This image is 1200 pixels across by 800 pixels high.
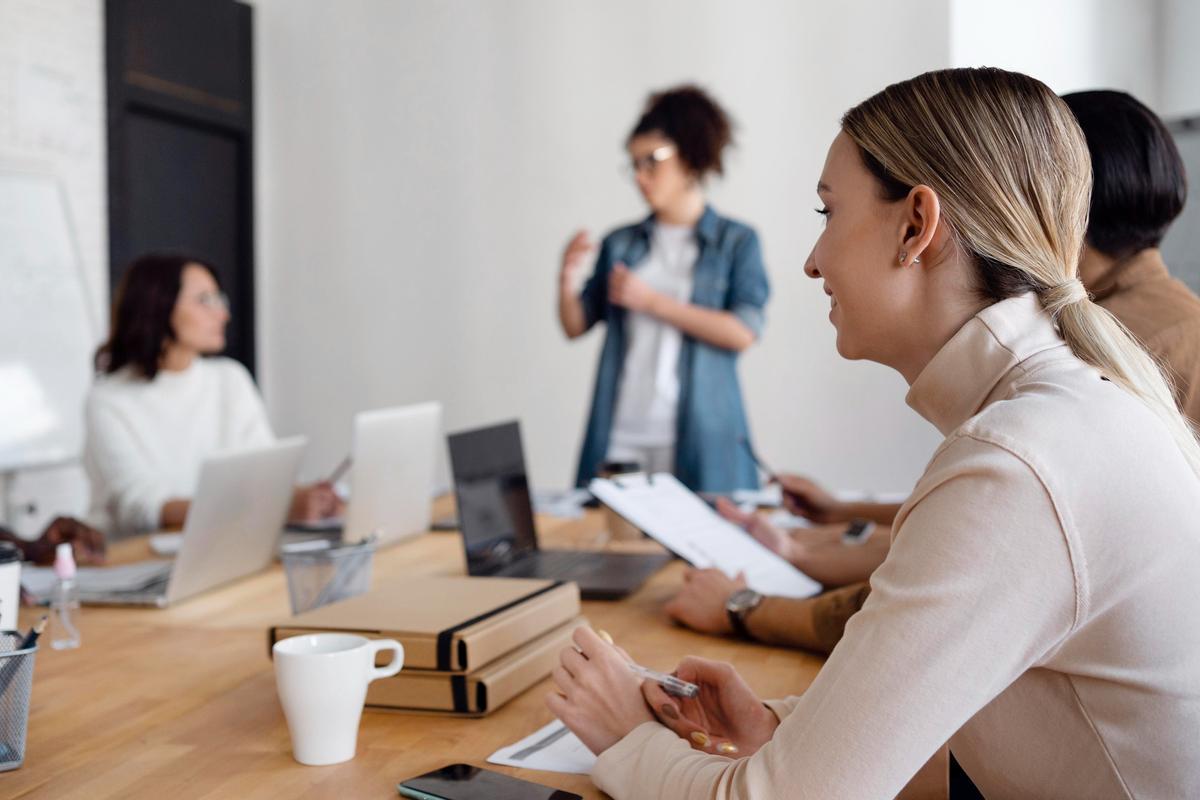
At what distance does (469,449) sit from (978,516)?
1.24m

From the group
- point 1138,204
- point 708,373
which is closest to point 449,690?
point 1138,204

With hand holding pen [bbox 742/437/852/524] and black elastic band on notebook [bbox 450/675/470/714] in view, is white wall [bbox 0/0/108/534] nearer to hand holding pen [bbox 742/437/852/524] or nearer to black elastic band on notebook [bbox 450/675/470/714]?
hand holding pen [bbox 742/437/852/524]

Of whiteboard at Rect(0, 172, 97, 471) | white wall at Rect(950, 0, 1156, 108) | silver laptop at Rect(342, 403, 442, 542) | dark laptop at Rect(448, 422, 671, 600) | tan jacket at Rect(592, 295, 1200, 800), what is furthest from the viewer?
white wall at Rect(950, 0, 1156, 108)

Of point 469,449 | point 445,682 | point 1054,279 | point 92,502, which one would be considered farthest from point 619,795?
point 92,502

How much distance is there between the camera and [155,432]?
2879 mm

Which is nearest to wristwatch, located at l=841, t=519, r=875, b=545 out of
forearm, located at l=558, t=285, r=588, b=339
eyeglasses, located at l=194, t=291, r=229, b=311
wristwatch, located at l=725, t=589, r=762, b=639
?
wristwatch, located at l=725, t=589, r=762, b=639

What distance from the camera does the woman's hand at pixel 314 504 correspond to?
90.9 inches

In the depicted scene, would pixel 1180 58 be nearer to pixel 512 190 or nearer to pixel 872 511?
pixel 512 190

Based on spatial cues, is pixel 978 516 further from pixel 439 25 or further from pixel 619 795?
pixel 439 25

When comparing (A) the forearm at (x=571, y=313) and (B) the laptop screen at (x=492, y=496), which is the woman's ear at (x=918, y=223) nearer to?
(B) the laptop screen at (x=492, y=496)

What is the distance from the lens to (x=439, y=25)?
4957mm

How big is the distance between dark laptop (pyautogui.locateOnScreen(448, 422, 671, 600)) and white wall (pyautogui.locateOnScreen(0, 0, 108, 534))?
2502 millimetres

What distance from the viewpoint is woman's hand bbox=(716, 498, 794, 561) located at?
186cm

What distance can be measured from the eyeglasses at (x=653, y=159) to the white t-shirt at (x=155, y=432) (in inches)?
49.6
